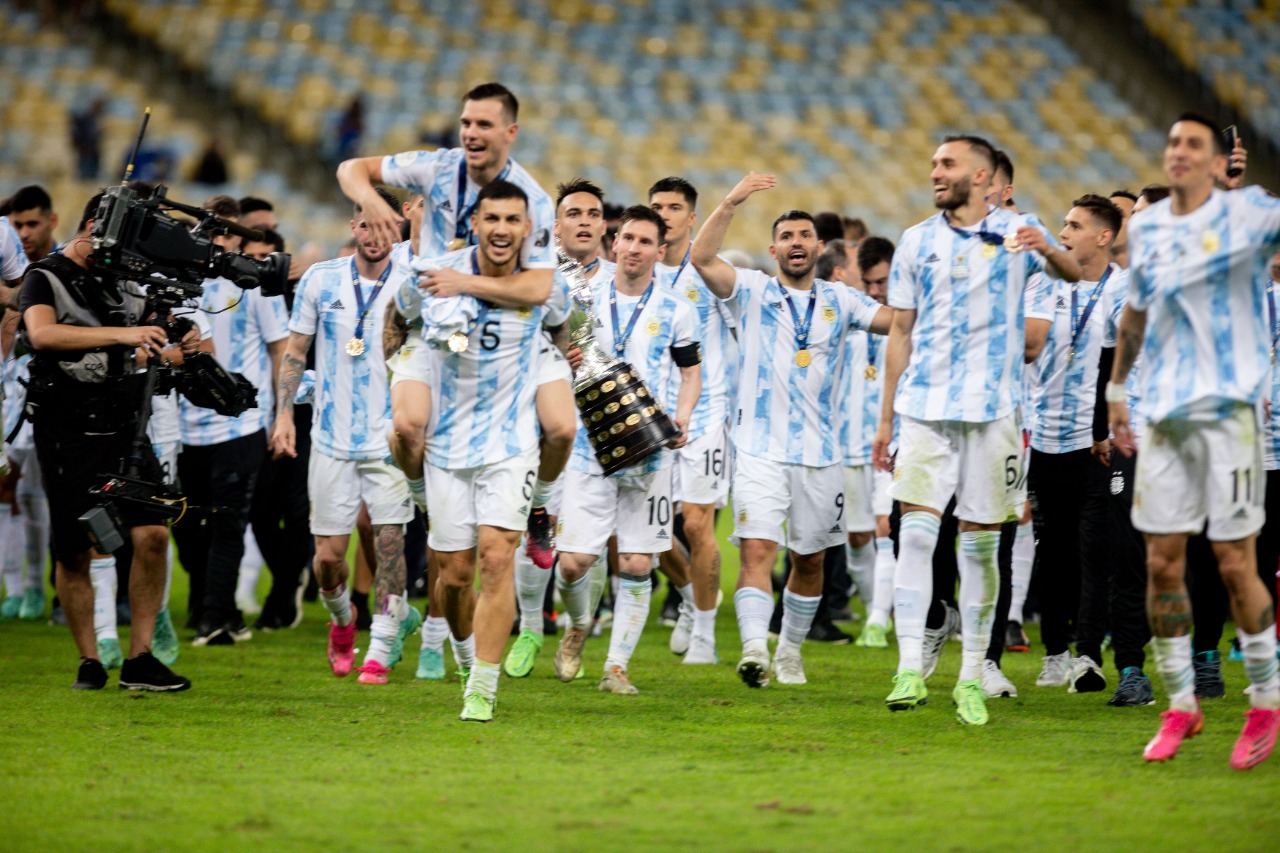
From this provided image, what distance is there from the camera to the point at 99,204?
745 centimetres

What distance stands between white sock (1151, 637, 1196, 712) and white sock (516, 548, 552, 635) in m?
3.48

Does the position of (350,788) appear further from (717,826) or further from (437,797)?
(717,826)

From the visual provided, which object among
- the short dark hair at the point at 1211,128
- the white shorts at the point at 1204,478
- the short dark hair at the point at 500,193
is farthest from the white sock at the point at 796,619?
the short dark hair at the point at 1211,128

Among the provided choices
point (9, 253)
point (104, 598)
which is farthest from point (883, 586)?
point (9, 253)

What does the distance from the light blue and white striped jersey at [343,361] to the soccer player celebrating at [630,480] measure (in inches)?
47.8

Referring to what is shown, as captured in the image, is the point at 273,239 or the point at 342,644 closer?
the point at 342,644

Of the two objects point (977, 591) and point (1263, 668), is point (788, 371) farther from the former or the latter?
point (1263, 668)

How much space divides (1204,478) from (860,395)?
5058 mm

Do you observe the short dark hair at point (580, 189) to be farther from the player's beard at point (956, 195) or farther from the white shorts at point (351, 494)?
the player's beard at point (956, 195)

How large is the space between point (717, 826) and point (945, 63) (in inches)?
964

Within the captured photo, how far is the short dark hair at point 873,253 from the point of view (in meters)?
10.7

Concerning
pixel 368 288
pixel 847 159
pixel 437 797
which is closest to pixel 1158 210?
pixel 437 797

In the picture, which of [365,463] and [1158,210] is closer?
[1158,210]

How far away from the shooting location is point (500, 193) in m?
6.69
